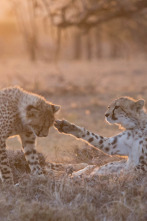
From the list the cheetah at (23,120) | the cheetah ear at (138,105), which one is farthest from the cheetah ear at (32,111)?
the cheetah ear at (138,105)

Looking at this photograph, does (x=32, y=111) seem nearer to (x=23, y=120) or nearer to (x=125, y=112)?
(x=23, y=120)

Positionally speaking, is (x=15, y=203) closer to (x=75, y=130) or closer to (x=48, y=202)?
(x=48, y=202)

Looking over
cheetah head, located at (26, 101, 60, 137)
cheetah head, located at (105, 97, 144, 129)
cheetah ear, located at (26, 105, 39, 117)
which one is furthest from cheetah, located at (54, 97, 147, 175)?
cheetah ear, located at (26, 105, 39, 117)

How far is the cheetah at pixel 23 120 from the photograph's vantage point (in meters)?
4.20

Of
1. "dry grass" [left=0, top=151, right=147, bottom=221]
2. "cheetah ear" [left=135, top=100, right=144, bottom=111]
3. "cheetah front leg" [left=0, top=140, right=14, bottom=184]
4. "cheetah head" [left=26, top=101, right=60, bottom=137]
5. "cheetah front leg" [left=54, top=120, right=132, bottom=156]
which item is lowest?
"dry grass" [left=0, top=151, right=147, bottom=221]

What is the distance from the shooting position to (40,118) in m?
4.35

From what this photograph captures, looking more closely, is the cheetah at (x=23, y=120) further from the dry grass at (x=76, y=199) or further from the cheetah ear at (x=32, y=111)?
the dry grass at (x=76, y=199)

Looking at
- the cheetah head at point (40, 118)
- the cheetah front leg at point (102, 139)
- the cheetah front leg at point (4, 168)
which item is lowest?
the cheetah front leg at point (4, 168)

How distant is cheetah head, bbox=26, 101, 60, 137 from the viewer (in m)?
4.30

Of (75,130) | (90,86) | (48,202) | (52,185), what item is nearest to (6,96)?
(75,130)

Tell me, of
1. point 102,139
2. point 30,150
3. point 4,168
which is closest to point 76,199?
point 4,168

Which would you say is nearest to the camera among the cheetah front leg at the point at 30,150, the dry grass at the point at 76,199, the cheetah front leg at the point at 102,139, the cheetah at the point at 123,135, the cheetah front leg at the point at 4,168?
the dry grass at the point at 76,199

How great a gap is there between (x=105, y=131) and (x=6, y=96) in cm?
338

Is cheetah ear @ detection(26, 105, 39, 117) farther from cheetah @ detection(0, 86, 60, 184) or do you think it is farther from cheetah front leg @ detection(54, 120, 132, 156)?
cheetah front leg @ detection(54, 120, 132, 156)
